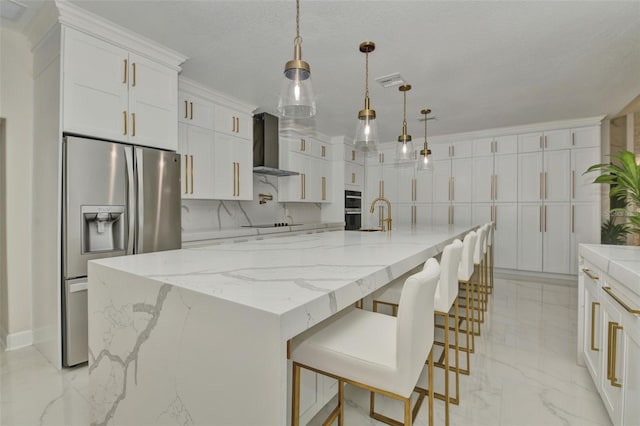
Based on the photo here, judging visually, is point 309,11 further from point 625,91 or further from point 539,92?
point 625,91

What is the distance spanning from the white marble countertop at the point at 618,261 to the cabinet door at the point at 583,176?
11.0 ft

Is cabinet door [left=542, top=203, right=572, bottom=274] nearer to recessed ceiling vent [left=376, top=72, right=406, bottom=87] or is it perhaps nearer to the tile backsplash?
recessed ceiling vent [left=376, top=72, right=406, bottom=87]

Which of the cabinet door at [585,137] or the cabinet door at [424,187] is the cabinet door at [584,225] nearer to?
the cabinet door at [585,137]

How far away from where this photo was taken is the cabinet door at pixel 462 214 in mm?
5473

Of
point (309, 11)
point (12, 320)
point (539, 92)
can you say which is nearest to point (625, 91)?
point (539, 92)

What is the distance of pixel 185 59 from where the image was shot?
272cm

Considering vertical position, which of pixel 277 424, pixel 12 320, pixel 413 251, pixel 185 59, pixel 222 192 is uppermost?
pixel 185 59

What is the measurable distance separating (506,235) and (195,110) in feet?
16.4

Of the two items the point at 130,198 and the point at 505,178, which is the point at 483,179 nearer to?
the point at 505,178

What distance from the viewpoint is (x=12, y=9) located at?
2166mm

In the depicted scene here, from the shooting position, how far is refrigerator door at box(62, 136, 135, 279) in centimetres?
208

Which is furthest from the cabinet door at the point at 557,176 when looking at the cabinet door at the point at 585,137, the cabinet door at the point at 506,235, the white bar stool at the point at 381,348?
the white bar stool at the point at 381,348

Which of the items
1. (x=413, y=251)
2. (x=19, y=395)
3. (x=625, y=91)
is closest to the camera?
(x=413, y=251)

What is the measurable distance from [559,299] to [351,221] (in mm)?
3297
